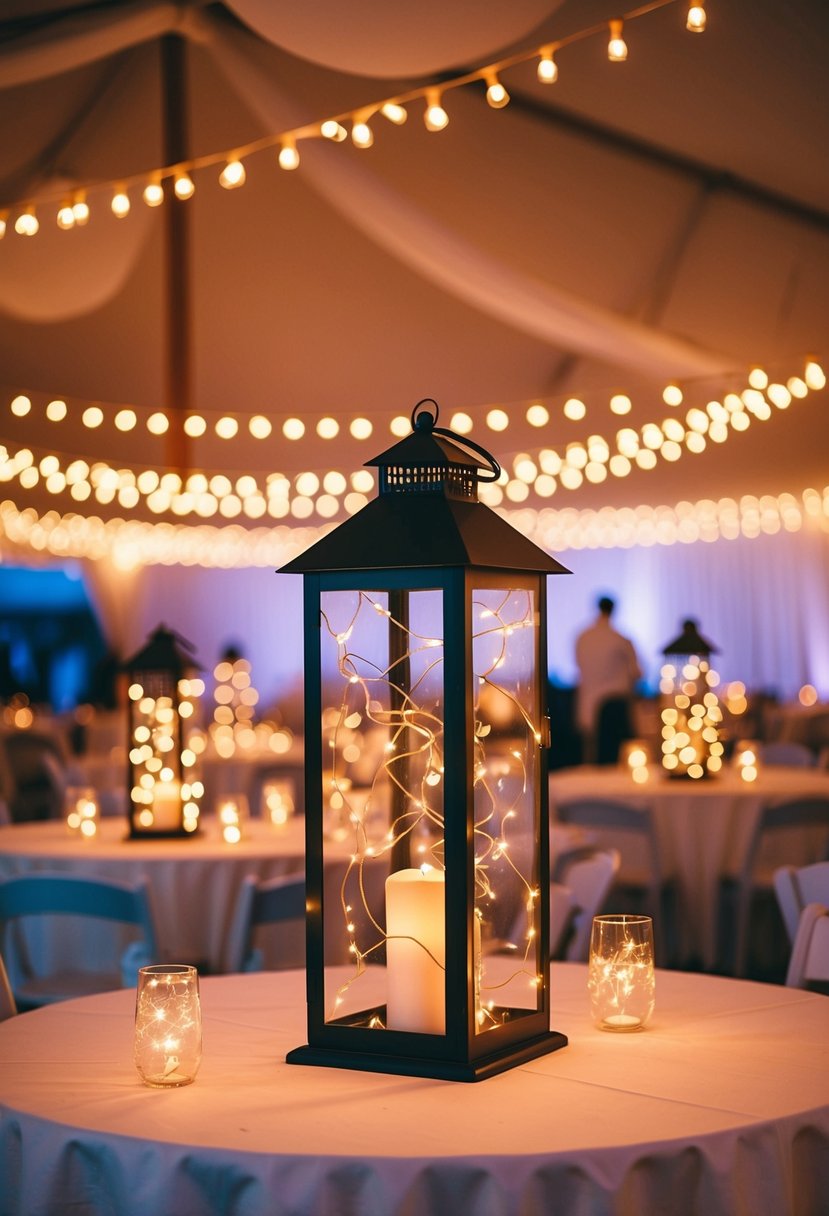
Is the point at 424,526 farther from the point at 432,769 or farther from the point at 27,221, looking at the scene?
the point at 27,221

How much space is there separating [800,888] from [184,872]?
75.6 inches

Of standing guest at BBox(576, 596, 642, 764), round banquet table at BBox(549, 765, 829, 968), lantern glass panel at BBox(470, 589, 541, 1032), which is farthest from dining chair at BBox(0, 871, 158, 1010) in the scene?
standing guest at BBox(576, 596, 642, 764)

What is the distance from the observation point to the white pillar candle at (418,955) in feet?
6.90

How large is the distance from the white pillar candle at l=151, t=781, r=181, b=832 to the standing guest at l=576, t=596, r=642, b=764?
574 cm

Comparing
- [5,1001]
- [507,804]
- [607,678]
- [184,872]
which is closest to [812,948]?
[507,804]

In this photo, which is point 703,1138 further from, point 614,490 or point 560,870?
point 614,490

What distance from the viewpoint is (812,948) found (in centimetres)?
304

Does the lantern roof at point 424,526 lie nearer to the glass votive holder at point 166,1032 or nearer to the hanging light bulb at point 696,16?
the glass votive holder at point 166,1032

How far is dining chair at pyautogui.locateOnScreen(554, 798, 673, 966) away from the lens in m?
5.93

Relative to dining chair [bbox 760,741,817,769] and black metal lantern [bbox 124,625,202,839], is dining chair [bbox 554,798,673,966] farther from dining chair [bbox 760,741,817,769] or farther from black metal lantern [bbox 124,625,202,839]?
dining chair [bbox 760,741,817,769]

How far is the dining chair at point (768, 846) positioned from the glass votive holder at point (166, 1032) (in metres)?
3.93

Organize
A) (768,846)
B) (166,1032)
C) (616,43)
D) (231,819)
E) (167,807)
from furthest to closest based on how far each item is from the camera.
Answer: (768,846), (167,807), (231,819), (616,43), (166,1032)

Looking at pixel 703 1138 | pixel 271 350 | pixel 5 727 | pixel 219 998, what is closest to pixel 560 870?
pixel 219 998

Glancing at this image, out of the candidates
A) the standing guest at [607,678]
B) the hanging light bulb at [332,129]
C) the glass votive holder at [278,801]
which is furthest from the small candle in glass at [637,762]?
the hanging light bulb at [332,129]
